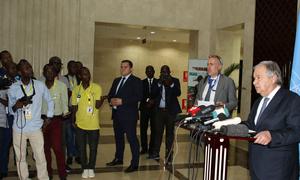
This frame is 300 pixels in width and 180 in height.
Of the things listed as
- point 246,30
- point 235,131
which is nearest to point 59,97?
point 235,131

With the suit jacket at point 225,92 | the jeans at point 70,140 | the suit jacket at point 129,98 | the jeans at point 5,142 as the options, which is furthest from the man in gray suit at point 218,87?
the jeans at point 70,140

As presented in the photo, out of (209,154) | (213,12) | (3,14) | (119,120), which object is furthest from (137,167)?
(213,12)

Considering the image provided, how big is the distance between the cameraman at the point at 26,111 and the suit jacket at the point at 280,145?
8.57ft

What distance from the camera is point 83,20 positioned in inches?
368

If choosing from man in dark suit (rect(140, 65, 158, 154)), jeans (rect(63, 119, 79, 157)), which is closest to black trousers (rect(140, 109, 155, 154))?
man in dark suit (rect(140, 65, 158, 154))

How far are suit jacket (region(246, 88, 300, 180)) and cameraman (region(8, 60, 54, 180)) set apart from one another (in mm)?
2613

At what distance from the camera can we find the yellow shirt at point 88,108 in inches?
187

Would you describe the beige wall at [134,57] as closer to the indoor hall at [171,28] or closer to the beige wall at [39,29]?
the indoor hall at [171,28]

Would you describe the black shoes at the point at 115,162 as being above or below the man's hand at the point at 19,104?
below

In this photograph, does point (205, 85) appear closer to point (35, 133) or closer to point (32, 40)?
point (35, 133)

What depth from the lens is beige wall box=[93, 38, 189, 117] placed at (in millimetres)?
14344

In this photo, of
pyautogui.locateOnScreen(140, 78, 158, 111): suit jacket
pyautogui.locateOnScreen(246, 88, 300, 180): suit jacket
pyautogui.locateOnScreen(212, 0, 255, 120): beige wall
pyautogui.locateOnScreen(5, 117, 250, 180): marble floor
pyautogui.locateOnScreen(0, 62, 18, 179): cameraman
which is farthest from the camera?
pyautogui.locateOnScreen(212, 0, 255, 120): beige wall

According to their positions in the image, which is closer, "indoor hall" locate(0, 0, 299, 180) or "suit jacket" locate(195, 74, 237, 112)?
"suit jacket" locate(195, 74, 237, 112)

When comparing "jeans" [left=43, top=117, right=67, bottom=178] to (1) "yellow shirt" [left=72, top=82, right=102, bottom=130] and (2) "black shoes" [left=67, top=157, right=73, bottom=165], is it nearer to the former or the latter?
(1) "yellow shirt" [left=72, top=82, right=102, bottom=130]
